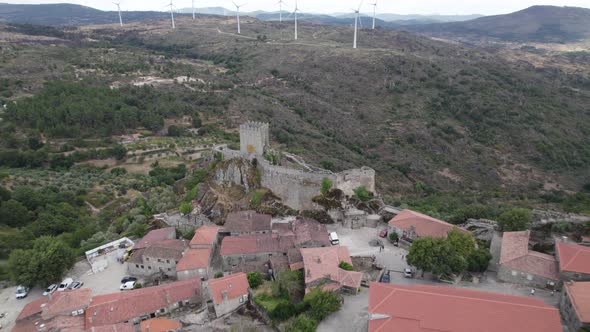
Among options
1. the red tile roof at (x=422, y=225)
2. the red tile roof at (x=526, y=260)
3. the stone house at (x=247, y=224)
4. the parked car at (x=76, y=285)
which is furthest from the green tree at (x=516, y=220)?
the parked car at (x=76, y=285)

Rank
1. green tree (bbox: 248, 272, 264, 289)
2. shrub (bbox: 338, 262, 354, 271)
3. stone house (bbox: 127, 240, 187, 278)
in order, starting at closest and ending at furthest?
shrub (bbox: 338, 262, 354, 271)
green tree (bbox: 248, 272, 264, 289)
stone house (bbox: 127, 240, 187, 278)

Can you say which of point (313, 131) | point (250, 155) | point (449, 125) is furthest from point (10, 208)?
point (449, 125)

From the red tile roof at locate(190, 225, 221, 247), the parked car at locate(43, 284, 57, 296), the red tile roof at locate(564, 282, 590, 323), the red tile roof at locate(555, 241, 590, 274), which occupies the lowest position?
the parked car at locate(43, 284, 57, 296)

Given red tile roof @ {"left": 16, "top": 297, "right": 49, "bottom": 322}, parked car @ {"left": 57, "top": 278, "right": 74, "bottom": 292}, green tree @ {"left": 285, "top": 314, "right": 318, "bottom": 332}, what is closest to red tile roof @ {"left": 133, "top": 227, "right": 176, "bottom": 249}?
parked car @ {"left": 57, "top": 278, "right": 74, "bottom": 292}

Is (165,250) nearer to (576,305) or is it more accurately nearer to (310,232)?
(310,232)

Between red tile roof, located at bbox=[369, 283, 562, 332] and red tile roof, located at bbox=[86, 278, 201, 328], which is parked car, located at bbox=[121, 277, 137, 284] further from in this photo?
red tile roof, located at bbox=[369, 283, 562, 332]

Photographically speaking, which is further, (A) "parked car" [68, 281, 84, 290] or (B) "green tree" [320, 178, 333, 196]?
(B) "green tree" [320, 178, 333, 196]

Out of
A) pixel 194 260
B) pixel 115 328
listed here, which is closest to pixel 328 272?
pixel 194 260
